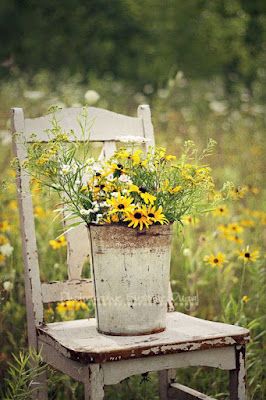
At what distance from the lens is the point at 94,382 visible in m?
1.87

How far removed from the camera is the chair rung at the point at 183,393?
2229mm

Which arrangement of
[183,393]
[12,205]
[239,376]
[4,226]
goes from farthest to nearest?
[12,205]
[4,226]
[183,393]
[239,376]

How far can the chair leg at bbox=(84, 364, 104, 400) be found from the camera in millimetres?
1866

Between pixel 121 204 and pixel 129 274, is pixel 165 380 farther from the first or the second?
Answer: pixel 121 204

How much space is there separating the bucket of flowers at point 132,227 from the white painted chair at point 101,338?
0.07m

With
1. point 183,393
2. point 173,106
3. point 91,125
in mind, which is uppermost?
point 173,106

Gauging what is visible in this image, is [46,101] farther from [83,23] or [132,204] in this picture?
[83,23]

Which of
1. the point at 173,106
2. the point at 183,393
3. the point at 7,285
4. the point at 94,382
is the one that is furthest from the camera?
the point at 173,106

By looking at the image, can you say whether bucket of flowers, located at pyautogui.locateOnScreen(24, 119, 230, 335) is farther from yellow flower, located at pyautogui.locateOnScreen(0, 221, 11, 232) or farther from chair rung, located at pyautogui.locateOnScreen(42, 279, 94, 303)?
yellow flower, located at pyautogui.locateOnScreen(0, 221, 11, 232)

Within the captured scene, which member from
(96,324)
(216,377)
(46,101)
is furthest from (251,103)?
(96,324)

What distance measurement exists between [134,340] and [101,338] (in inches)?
3.6

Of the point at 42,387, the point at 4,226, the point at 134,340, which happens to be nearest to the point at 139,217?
the point at 134,340

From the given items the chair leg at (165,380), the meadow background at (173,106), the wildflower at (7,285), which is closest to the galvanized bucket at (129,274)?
the meadow background at (173,106)

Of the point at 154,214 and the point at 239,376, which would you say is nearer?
the point at 154,214
